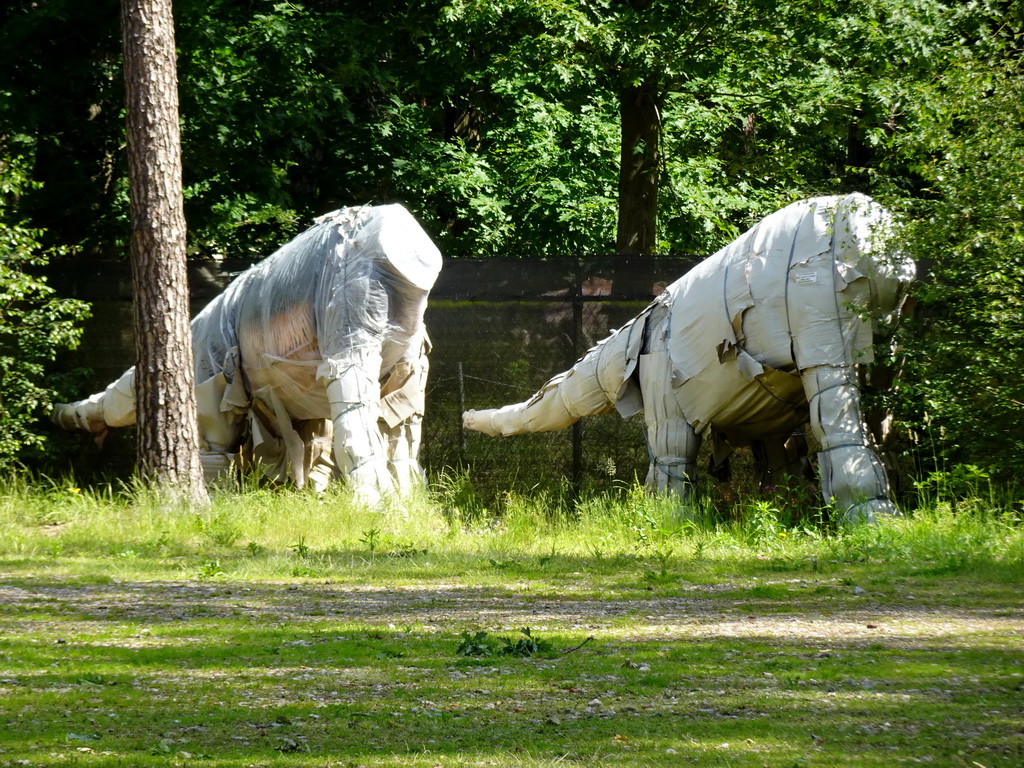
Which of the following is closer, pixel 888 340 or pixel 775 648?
pixel 775 648

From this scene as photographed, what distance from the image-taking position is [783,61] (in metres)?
15.4

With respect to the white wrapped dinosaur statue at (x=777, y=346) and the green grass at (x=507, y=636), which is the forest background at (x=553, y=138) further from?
the green grass at (x=507, y=636)

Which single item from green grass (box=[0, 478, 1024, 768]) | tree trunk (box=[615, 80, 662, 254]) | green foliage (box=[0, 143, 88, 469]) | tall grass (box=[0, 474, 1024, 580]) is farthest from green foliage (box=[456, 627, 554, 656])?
tree trunk (box=[615, 80, 662, 254])

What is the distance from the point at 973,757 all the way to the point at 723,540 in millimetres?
5611

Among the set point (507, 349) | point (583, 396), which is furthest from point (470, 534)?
point (507, 349)

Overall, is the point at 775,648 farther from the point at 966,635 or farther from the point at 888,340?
the point at 888,340

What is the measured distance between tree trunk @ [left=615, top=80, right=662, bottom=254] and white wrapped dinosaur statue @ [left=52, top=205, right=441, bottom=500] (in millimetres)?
4670

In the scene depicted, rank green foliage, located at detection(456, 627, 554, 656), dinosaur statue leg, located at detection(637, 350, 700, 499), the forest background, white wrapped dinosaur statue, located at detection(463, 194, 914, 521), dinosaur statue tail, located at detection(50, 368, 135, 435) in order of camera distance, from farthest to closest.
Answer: dinosaur statue tail, located at detection(50, 368, 135, 435), dinosaur statue leg, located at detection(637, 350, 700, 499), white wrapped dinosaur statue, located at detection(463, 194, 914, 521), the forest background, green foliage, located at detection(456, 627, 554, 656)

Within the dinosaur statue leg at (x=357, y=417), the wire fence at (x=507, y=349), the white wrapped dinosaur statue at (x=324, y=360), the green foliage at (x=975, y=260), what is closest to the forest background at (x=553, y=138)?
the green foliage at (x=975, y=260)

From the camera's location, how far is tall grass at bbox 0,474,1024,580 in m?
8.83

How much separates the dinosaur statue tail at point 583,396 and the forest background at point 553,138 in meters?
2.34

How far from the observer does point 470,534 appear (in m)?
10.6

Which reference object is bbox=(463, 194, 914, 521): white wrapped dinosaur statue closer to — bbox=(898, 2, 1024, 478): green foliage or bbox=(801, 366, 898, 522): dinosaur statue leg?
bbox=(801, 366, 898, 522): dinosaur statue leg

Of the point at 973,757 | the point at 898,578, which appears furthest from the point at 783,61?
the point at 973,757
